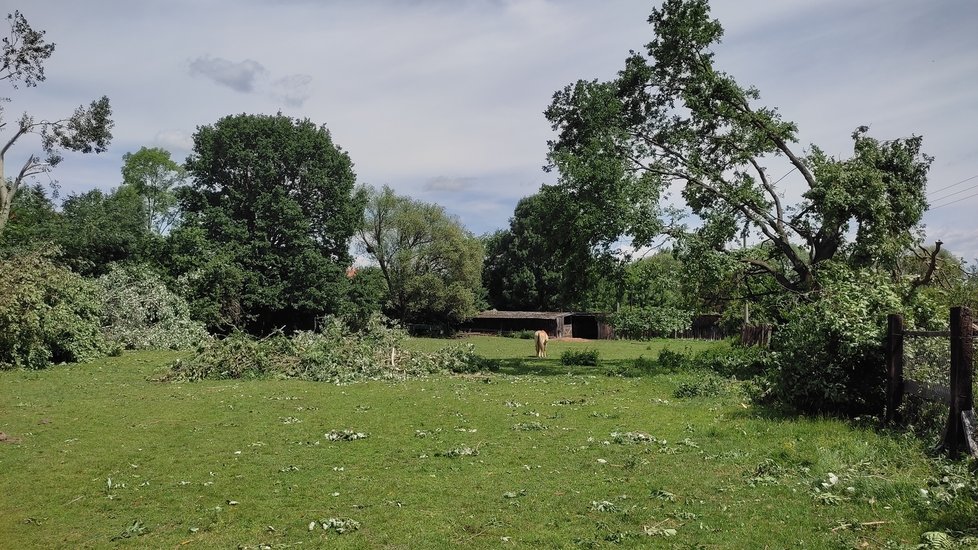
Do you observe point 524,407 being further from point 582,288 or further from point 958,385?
point 582,288

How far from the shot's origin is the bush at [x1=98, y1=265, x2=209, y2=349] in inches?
1236

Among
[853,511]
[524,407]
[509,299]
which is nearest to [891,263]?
[524,407]

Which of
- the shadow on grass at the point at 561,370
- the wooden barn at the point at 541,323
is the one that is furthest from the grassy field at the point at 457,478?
the wooden barn at the point at 541,323

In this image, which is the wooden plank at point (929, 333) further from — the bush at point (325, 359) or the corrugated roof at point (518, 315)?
the corrugated roof at point (518, 315)

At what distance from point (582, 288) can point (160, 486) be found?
62.9 feet

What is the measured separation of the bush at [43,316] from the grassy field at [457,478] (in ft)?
28.7

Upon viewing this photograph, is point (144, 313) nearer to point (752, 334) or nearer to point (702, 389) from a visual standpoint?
point (702, 389)

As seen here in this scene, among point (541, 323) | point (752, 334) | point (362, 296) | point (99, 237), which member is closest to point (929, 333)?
point (752, 334)

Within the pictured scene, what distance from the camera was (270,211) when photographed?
45719mm

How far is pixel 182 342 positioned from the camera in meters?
33.5

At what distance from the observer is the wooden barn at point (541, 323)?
207 ft

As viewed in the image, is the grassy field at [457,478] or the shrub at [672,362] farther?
the shrub at [672,362]

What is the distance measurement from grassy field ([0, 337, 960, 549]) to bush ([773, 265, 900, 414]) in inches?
33.9

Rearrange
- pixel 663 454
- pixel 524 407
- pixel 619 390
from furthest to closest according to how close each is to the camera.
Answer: pixel 619 390
pixel 524 407
pixel 663 454
